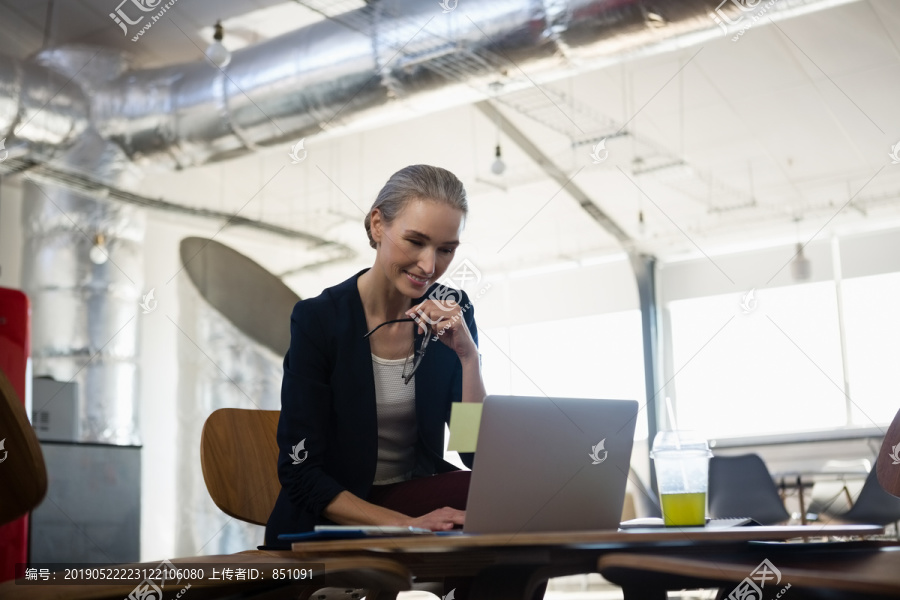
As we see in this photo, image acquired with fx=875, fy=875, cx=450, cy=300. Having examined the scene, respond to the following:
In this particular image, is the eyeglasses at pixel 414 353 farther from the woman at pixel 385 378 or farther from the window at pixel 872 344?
the window at pixel 872 344

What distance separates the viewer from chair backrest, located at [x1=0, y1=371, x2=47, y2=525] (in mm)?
829

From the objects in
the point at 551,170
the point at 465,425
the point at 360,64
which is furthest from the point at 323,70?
the point at 465,425

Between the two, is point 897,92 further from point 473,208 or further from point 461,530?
point 461,530

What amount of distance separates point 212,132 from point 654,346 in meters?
5.28

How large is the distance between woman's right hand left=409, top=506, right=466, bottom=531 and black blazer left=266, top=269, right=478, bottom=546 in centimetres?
25

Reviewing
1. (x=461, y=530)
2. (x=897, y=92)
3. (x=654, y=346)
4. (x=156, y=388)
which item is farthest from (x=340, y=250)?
(x=461, y=530)

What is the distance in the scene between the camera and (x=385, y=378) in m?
1.59

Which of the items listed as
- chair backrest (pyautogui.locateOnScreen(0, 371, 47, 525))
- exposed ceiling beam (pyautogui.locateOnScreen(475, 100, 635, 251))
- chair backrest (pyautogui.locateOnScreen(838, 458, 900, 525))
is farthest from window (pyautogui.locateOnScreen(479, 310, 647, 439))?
chair backrest (pyautogui.locateOnScreen(0, 371, 47, 525))

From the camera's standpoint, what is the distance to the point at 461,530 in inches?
43.2

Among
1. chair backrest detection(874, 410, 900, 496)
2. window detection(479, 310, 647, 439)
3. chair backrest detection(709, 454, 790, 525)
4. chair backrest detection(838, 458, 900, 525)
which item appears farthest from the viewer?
window detection(479, 310, 647, 439)

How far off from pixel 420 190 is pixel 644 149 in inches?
217

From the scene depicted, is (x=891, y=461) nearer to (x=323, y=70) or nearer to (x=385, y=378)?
(x=385, y=378)

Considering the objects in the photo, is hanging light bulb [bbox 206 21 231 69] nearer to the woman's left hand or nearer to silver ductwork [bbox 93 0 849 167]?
silver ductwork [bbox 93 0 849 167]

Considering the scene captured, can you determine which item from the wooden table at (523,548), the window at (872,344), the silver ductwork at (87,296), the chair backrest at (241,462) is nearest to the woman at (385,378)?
the chair backrest at (241,462)
